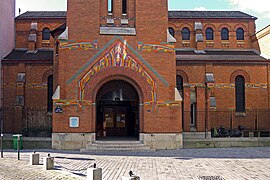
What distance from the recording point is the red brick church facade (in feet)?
58.0

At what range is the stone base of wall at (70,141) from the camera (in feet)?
56.8

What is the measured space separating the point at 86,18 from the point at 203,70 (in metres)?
12.0

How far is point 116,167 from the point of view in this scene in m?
12.0

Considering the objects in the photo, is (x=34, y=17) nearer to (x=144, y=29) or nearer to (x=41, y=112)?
(x=41, y=112)

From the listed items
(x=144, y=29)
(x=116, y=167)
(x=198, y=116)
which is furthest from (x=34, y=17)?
(x=116, y=167)

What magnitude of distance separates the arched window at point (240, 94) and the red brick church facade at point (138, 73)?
0.08 meters

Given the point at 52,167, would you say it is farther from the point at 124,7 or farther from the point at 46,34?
the point at 46,34

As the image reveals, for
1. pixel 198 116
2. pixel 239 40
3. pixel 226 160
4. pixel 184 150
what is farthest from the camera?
pixel 239 40

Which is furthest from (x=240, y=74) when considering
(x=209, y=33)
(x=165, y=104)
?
(x=165, y=104)

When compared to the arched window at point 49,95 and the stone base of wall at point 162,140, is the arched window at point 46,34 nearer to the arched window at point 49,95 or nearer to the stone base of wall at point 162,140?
the arched window at point 49,95

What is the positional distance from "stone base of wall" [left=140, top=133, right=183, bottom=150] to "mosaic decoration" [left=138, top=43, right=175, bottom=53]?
507 cm

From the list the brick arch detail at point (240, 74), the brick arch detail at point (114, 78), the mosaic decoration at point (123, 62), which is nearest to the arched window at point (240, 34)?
the brick arch detail at point (240, 74)

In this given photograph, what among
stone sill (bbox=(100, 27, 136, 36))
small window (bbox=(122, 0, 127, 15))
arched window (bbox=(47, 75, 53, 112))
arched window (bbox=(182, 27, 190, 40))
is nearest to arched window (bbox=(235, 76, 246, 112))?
arched window (bbox=(182, 27, 190, 40))

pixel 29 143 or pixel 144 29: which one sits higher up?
pixel 144 29
